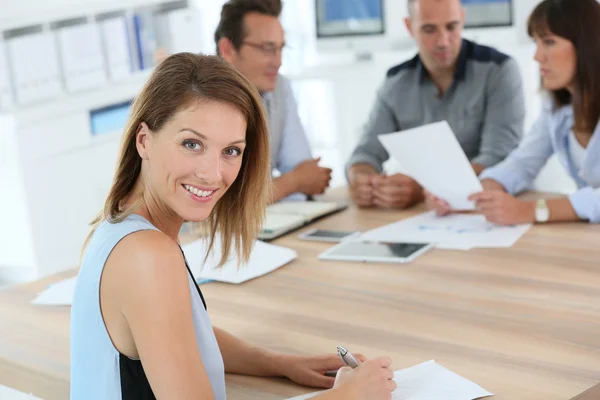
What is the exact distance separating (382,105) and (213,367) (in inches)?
71.5

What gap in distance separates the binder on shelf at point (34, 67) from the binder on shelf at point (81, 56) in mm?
45

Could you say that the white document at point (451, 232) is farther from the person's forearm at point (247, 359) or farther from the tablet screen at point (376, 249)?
the person's forearm at point (247, 359)

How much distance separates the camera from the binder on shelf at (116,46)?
4254 mm

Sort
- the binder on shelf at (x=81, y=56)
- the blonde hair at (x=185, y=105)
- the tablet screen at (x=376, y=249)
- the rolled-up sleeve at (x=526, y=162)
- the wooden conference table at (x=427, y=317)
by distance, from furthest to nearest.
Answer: the binder on shelf at (x=81, y=56) < the rolled-up sleeve at (x=526, y=162) < the tablet screen at (x=376, y=249) < the wooden conference table at (x=427, y=317) < the blonde hair at (x=185, y=105)

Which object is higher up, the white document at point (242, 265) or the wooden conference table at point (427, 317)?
the white document at point (242, 265)

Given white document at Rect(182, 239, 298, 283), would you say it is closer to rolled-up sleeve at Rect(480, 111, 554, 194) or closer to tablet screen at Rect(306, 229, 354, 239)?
tablet screen at Rect(306, 229, 354, 239)

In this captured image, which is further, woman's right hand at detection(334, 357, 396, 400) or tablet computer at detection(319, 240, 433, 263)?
tablet computer at detection(319, 240, 433, 263)

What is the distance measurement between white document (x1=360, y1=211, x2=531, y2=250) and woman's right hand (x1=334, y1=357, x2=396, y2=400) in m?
0.81

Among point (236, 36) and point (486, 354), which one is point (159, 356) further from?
point (236, 36)

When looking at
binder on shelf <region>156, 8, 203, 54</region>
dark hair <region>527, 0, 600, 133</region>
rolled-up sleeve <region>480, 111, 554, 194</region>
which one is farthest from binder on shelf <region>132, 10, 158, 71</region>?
dark hair <region>527, 0, 600, 133</region>

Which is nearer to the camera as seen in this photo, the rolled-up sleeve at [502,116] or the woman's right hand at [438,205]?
the woman's right hand at [438,205]

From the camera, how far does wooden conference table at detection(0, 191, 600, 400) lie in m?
1.44

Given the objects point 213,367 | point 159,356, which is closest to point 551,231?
point 213,367

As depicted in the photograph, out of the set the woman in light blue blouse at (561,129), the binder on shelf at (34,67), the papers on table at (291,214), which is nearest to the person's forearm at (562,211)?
the woman in light blue blouse at (561,129)
